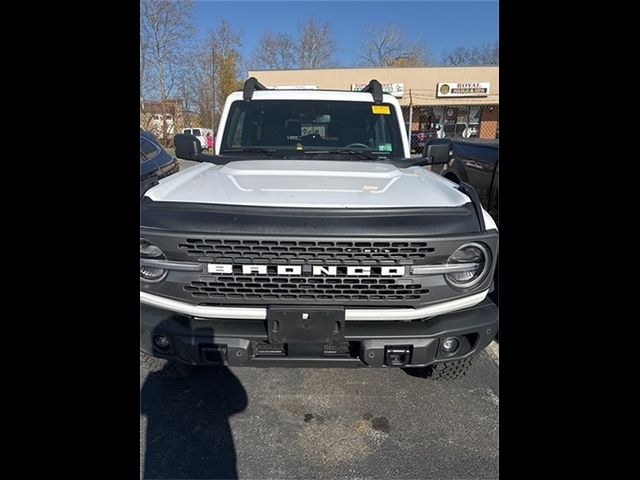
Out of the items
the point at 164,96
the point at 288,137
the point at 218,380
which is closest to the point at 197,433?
the point at 218,380

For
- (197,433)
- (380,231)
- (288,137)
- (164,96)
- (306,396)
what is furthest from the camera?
(164,96)

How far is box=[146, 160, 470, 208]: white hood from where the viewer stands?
198cm

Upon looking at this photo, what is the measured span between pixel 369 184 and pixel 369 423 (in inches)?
58.0

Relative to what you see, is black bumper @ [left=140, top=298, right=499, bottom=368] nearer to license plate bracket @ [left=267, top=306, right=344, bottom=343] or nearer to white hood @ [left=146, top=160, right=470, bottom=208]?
license plate bracket @ [left=267, top=306, right=344, bottom=343]

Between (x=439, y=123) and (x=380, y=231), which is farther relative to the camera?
(x=439, y=123)

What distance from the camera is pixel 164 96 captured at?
2383cm

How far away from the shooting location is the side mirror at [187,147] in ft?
11.1

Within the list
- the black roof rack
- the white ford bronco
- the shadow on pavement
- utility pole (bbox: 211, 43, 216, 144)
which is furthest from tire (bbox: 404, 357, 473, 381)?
utility pole (bbox: 211, 43, 216, 144)

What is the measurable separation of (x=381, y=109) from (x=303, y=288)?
242 centimetres

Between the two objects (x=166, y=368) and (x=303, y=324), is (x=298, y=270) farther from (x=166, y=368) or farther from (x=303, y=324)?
(x=166, y=368)

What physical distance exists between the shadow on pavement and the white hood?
1309mm

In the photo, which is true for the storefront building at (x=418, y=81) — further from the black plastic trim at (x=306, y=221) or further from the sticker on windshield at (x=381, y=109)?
the black plastic trim at (x=306, y=221)

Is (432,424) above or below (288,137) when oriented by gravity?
below

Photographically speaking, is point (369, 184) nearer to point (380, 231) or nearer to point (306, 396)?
point (380, 231)
